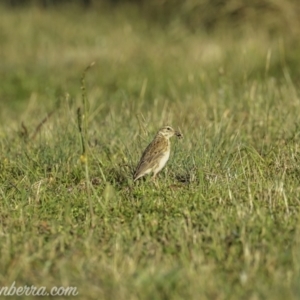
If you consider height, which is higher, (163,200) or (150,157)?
(150,157)

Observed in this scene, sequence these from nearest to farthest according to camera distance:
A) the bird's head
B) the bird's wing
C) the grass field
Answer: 1. the grass field
2. the bird's wing
3. the bird's head

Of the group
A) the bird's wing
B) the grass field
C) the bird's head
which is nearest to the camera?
the grass field

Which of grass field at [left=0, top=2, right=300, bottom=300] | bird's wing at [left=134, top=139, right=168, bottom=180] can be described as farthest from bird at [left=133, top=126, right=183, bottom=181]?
grass field at [left=0, top=2, right=300, bottom=300]

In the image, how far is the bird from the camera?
6.57 m

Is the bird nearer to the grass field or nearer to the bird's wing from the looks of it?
the bird's wing

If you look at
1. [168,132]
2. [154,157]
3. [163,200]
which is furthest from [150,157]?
[168,132]

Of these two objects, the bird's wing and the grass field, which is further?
the bird's wing

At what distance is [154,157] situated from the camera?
662cm

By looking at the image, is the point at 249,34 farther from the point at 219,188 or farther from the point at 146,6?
the point at 219,188

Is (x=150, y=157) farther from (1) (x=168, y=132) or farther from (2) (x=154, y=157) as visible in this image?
(1) (x=168, y=132)

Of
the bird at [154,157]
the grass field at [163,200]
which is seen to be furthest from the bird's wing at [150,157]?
the grass field at [163,200]

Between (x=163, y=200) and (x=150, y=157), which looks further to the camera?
(x=150, y=157)

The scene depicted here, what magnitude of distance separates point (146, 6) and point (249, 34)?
13.4 feet

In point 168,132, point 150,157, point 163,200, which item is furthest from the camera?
point 168,132
